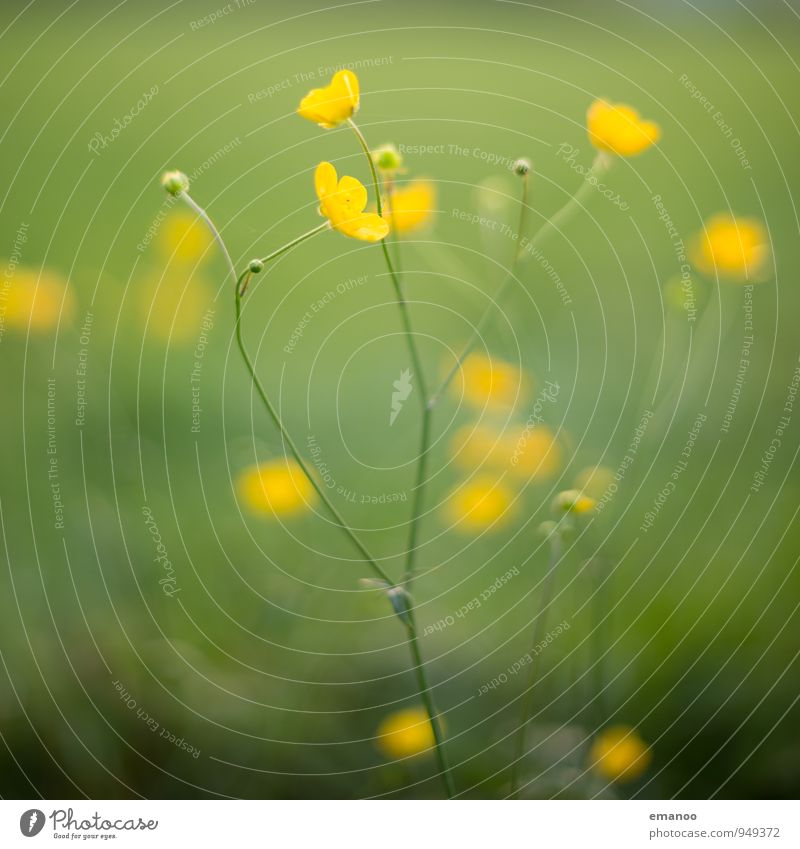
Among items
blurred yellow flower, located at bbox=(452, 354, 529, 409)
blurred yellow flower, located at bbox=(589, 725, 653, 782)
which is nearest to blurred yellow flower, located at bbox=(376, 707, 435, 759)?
blurred yellow flower, located at bbox=(589, 725, 653, 782)

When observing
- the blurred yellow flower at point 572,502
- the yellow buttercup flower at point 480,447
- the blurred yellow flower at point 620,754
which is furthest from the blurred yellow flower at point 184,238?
the blurred yellow flower at point 620,754

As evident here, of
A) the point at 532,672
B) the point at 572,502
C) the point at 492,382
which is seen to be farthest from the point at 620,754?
the point at 492,382

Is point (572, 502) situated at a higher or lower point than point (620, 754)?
A: higher

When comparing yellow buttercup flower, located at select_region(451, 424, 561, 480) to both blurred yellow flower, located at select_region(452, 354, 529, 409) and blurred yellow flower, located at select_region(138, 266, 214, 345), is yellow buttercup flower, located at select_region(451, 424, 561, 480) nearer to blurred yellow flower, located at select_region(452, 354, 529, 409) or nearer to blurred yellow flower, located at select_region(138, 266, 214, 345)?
blurred yellow flower, located at select_region(452, 354, 529, 409)

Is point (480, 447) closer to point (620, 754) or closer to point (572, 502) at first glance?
point (572, 502)
